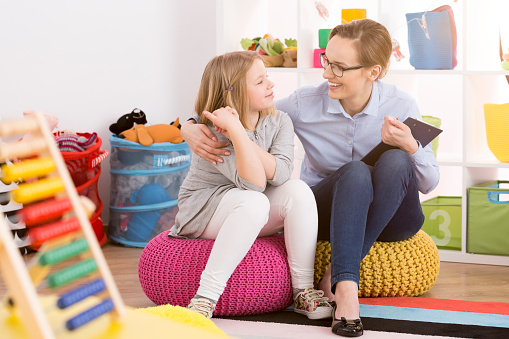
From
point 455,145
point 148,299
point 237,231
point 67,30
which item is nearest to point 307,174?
point 237,231

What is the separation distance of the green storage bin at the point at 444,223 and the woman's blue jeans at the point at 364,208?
0.65 metres

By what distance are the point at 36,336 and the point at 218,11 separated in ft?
7.08

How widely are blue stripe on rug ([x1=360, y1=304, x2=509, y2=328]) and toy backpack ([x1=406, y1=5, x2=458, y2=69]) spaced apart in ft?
3.67

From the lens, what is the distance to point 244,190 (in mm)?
1920

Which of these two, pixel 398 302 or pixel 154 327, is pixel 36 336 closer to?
pixel 154 327

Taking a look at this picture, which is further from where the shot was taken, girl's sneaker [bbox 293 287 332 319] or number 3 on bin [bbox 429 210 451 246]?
number 3 on bin [bbox 429 210 451 246]

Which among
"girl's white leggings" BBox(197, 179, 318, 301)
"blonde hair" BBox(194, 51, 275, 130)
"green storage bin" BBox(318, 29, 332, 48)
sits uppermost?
"green storage bin" BBox(318, 29, 332, 48)

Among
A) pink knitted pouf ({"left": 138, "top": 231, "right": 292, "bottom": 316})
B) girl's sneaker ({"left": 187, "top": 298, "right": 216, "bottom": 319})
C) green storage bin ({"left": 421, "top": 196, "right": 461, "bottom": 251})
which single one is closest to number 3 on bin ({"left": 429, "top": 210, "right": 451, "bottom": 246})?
green storage bin ({"left": 421, "top": 196, "right": 461, "bottom": 251})

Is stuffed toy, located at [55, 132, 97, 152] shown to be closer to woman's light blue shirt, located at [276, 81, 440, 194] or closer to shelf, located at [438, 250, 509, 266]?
woman's light blue shirt, located at [276, 81, 440, 194]

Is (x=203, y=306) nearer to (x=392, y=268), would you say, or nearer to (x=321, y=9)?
(x=392, y=268)

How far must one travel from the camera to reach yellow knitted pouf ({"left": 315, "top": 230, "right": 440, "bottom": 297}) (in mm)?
2049

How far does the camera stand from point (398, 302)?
2045 millimetres

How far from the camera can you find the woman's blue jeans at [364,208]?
1.83 meters

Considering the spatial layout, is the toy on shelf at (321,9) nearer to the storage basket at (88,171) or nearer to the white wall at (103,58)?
the white wall at (103,58)
